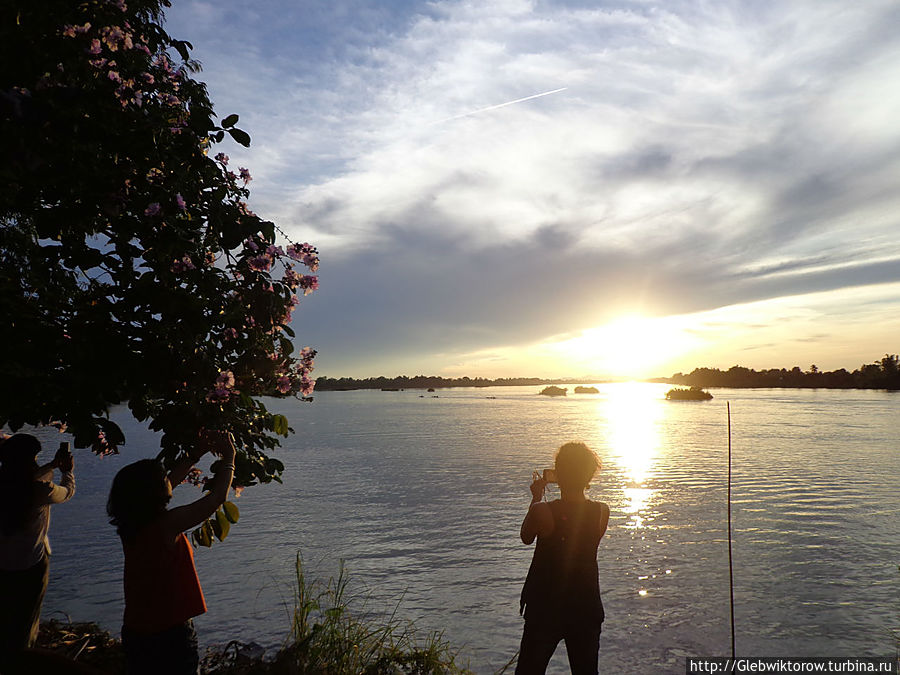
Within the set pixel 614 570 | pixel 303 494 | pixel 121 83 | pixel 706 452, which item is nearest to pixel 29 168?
pixel 121 83

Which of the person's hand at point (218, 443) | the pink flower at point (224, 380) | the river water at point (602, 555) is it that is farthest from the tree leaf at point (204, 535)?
the river water at point (602, 555)

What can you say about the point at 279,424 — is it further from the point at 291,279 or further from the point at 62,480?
the point at 62,480

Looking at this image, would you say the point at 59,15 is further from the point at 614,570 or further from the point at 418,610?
the point at 614,570

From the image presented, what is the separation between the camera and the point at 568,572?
4.12 m

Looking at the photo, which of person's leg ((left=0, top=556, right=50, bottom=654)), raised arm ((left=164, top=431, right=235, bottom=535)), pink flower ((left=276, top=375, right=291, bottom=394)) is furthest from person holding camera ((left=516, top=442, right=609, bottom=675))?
person's leg ((left=0, top=556, right=50, bottom=654))

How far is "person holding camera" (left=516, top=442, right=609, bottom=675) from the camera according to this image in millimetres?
4117

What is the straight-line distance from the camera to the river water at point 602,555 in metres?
9.18

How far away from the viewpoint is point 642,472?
2752cm

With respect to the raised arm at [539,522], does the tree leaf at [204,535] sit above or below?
below

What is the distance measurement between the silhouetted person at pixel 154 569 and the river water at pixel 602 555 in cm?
588

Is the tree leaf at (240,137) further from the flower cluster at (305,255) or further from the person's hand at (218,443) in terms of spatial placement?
the person's hand at (218,443)

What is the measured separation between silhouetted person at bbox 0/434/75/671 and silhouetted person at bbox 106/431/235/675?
189cm

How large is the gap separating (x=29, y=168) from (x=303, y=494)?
19.5 metres

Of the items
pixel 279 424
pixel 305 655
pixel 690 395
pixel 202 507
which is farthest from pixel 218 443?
pixel 690 395
